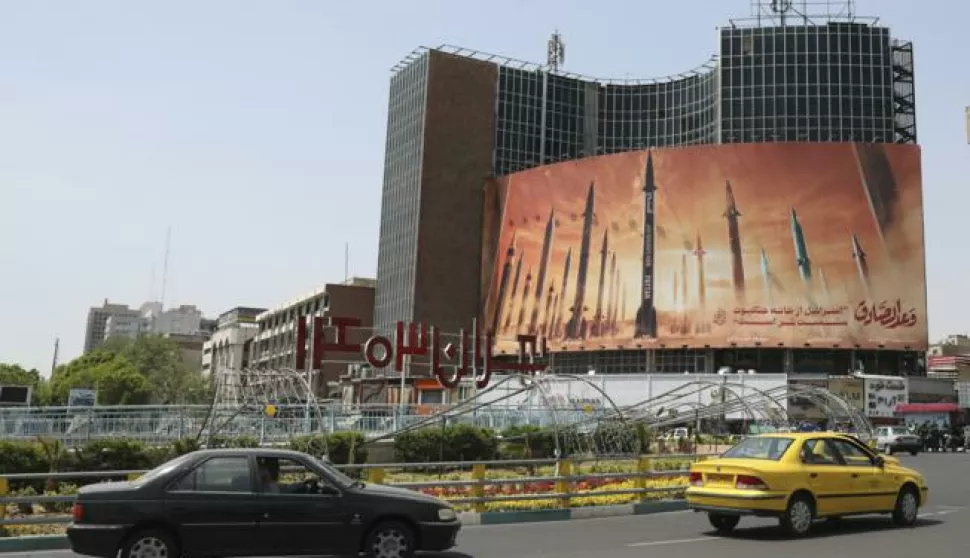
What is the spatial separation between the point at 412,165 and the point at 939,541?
306 feet

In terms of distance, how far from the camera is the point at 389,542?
36.5 feet

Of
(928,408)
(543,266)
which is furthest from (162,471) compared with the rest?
(543,266)

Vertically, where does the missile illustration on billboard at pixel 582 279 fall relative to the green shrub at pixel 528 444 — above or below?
above

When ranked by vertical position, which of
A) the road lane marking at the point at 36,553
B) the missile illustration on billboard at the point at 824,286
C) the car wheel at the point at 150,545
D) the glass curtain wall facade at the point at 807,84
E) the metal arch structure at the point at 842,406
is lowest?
the road lane marking at the point at 36,553

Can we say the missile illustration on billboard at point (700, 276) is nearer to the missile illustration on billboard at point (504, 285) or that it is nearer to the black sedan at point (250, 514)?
the missile illustration on billboard at point (504, 285)

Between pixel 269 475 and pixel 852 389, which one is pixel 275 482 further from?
pixel 852 389

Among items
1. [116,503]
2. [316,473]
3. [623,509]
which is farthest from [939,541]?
[116,503]

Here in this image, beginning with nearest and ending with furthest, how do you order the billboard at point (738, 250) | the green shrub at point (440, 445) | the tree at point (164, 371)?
the green shrub at point (440, 445) → the billboard at point (738, 250) → the tree at point (164, 371)

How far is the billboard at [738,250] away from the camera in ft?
262

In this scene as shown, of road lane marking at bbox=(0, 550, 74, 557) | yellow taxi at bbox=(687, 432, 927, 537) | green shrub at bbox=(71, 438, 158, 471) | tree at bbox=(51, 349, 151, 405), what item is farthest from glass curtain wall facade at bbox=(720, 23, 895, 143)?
road lane marking at bbox=(0, 550, 74, 557)

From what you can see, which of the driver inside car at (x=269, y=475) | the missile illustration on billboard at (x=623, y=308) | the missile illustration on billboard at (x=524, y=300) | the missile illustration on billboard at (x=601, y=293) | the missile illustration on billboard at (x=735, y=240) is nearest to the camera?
the driver inside car at (x=269, y=475)

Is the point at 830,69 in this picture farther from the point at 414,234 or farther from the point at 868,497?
the point at 868,497

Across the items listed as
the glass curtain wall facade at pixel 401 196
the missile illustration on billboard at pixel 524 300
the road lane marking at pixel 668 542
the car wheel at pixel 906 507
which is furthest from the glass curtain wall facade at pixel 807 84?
the road lane marking at pixel 668 542

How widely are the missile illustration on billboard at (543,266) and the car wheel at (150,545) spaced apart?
83.4 metres
